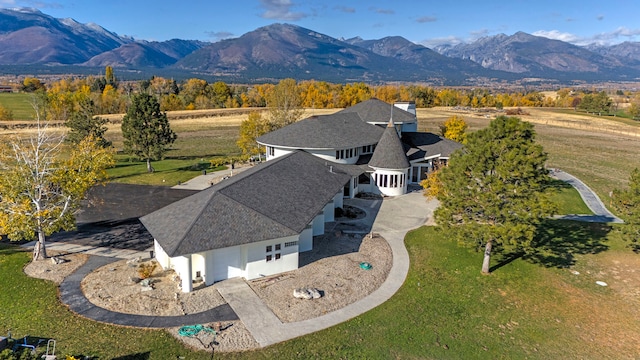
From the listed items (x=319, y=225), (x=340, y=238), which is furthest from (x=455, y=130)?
(x=319, y=225)

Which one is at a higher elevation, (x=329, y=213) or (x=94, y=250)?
(x=329, y=213)

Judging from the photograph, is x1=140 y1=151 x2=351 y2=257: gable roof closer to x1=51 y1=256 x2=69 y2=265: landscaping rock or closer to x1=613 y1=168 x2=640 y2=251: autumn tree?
x1=51 y1=256 x2=69 y2=265: landscaping rock

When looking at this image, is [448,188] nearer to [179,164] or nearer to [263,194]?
[263,194]

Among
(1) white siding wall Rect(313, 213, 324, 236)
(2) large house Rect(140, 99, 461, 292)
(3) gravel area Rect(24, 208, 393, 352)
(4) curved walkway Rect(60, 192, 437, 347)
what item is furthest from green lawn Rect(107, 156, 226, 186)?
(1) white siding wall Rect(313, 213, 324, 236)

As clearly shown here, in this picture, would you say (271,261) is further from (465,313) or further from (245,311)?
(465,313)

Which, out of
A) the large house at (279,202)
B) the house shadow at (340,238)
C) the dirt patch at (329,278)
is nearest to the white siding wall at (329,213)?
the large house at (279,202)

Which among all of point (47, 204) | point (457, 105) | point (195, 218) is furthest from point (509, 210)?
point (457, 105)
